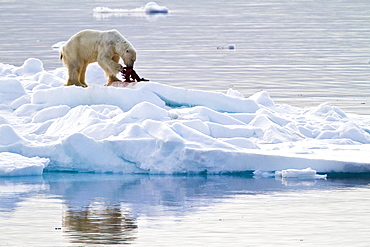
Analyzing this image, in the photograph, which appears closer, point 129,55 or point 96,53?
point 129,55

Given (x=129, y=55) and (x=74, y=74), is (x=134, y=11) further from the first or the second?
(x=129, y=55)

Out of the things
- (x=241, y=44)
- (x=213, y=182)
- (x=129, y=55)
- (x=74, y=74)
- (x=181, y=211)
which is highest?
(x=241, y=44)

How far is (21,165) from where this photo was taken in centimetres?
1254

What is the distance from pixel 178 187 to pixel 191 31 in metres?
34.2

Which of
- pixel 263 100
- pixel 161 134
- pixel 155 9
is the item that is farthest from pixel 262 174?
pixel 155 9

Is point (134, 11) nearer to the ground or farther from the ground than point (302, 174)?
farther from the ground

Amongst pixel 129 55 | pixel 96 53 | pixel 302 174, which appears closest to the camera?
pixel 302 174

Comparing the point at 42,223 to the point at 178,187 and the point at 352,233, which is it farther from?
the point at 352,233

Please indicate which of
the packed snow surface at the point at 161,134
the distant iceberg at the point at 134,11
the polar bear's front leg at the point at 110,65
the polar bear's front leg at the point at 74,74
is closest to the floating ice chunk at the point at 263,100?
the packed snow surface at the point at 161,134

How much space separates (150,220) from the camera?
10273 mm

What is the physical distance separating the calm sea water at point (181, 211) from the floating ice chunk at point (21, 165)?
105 mm

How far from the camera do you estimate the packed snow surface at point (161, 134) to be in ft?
41.4

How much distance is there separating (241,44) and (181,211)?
28.5m

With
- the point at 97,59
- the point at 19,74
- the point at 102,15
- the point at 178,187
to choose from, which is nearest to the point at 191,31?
the point at 102,15
